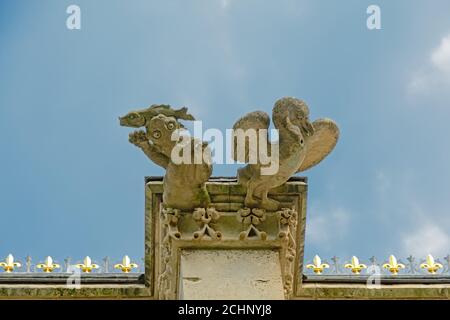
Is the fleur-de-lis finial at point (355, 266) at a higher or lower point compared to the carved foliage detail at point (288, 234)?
higher

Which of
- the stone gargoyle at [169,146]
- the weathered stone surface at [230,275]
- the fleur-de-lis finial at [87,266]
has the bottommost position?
the weathered stone surface at [230,275]

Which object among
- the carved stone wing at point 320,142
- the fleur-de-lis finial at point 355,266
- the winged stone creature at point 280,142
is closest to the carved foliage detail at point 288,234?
the winged stone creature at point 280,142

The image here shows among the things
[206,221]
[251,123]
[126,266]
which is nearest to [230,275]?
[206,221]

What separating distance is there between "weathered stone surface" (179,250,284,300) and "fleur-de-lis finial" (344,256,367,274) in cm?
333

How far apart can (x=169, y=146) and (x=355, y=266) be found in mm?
4121

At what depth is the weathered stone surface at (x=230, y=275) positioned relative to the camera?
11.0 meters

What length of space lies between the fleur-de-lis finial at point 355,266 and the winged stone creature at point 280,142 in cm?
318

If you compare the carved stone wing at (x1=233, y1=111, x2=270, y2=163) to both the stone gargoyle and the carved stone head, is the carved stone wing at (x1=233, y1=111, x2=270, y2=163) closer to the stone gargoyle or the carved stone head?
the stone gargoyle

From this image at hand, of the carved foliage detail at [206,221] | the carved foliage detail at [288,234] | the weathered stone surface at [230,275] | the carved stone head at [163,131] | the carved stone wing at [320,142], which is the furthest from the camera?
the carved stone wing at [320,142]

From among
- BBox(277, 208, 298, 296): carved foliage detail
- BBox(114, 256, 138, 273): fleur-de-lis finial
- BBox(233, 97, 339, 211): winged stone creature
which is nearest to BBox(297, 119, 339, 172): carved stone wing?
BBox(233, 97, 339, 211): winged stone creature

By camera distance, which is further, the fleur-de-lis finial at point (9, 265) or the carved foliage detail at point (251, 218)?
the fleur-de-lis finial at point (9, 265)

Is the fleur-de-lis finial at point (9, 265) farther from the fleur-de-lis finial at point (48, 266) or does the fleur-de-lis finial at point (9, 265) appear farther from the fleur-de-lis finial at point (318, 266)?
the fleur-de-lis finial at point (318, 266)
